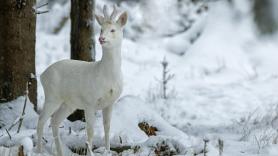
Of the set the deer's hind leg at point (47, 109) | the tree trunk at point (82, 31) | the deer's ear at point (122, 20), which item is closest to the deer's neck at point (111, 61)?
the deer's ear at point (122, 20)

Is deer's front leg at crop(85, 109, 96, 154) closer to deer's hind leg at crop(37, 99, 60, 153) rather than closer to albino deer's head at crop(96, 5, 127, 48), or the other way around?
deer's hind leg at crop(37, 99, 60, 153)

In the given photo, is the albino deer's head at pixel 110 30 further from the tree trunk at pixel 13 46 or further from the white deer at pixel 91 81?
the tree trunk at pixel 13 46

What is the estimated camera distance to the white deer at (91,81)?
167 inches

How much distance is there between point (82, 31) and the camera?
22.5ft

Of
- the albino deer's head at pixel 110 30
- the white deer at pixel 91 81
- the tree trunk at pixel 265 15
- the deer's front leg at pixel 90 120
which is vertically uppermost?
the tree trunk at pixel 265 15

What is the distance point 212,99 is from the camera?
10523mm

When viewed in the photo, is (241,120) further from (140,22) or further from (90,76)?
(140,22)

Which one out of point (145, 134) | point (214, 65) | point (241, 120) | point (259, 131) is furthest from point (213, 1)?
point (145, 134)

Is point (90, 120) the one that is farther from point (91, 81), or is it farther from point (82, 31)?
point (82, 31)

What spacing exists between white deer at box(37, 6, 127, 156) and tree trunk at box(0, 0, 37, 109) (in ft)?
4.47

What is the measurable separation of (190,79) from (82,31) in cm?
554

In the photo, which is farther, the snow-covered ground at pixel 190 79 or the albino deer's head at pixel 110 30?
the snow-covered ground at pixel 190 79

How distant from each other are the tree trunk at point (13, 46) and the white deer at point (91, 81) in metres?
1.36

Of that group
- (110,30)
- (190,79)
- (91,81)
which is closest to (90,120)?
(91,81)
